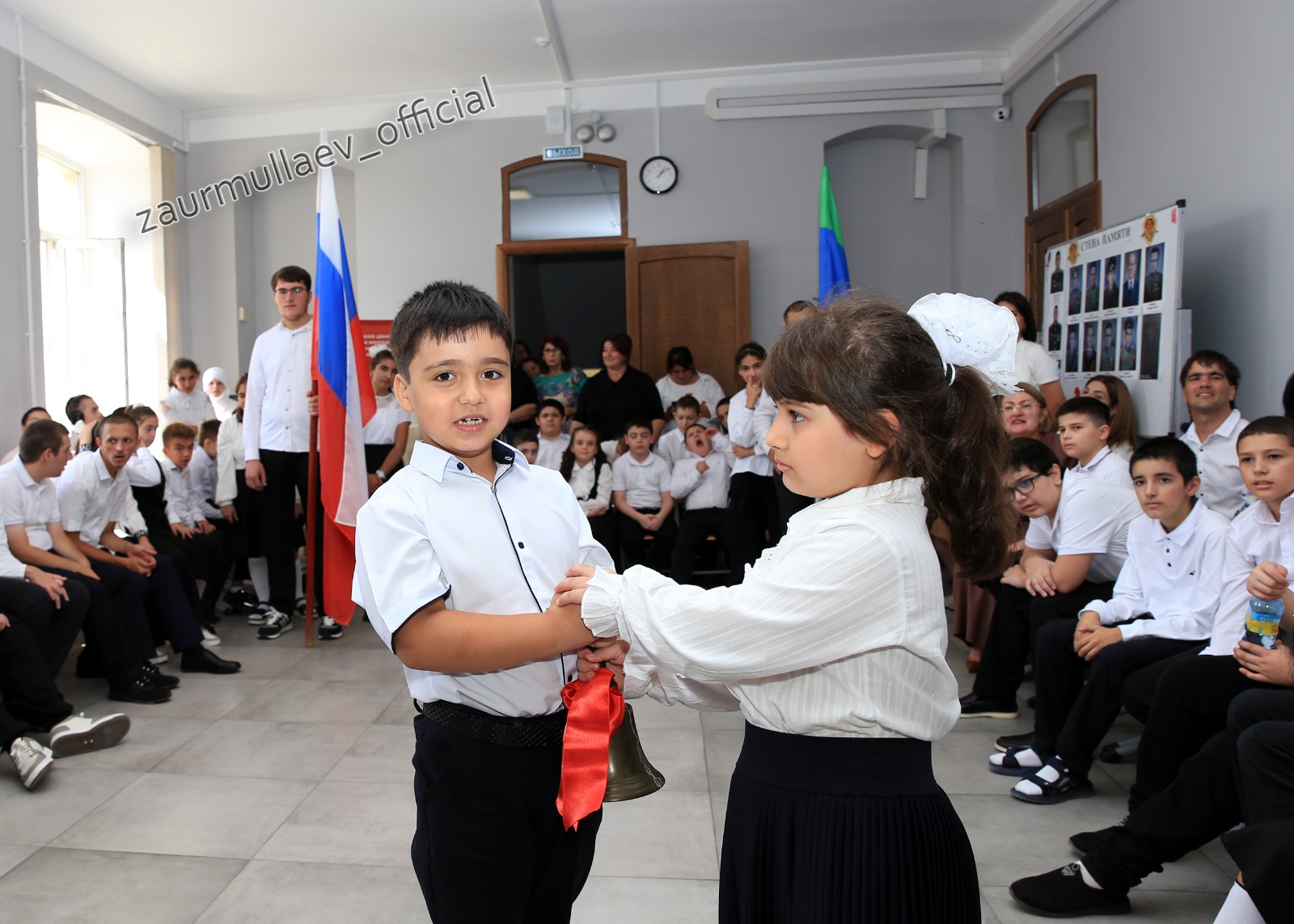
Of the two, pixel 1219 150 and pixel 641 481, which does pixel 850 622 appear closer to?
pixel 1219 150

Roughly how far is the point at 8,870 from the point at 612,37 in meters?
5.84

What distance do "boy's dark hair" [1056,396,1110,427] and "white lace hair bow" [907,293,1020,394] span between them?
2537mm

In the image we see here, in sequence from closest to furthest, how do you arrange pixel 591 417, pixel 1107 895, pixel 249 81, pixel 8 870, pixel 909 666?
pixel 909 666 < pixel 1107 895 < pixel 8 870 < pixel 591 417 < pixel 249 81

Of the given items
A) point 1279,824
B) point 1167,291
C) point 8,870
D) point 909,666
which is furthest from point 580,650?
point 1167,291

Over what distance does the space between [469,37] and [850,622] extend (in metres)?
6.28

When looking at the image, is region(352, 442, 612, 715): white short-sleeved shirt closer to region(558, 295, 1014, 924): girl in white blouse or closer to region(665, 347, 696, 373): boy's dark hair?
region(558, 295, 1014, 924): girl in white blouse

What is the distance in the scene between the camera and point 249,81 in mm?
7066

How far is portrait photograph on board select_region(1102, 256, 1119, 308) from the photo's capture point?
182 inches

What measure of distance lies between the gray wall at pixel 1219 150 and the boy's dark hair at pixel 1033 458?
4.60 ft

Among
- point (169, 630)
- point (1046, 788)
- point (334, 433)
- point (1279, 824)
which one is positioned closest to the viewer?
point (1279, 824)

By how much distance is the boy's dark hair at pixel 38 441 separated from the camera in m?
3.40

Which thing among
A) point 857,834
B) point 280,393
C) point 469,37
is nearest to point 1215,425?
point 857,834

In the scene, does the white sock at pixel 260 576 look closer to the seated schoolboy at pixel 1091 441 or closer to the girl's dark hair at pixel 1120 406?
the seated schoolboy at pixel 1091 441

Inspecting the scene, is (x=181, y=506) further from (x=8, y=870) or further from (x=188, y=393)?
(x=8, y=870)
